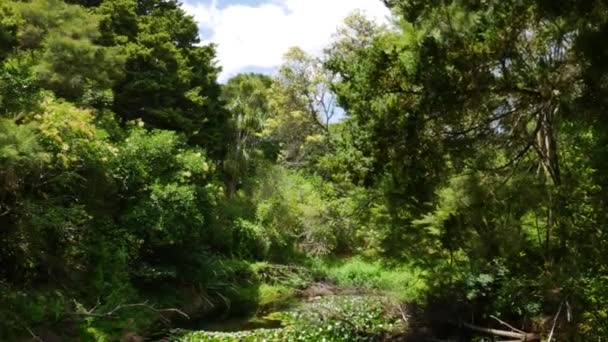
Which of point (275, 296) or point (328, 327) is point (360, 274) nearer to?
point (275, 296)

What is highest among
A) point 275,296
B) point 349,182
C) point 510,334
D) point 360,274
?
point 349,182

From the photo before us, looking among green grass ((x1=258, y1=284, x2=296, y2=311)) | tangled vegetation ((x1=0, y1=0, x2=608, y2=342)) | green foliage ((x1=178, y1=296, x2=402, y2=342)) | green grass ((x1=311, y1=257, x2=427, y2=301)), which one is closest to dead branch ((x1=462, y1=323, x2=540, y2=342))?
tangled vegetation ((x1=0, y1=0, x2=608, y2=342))

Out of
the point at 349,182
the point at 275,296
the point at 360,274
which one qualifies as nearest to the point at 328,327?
the point at 349,182

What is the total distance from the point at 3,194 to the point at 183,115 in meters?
9.91

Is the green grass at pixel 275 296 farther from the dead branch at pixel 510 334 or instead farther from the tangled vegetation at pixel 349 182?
the dead branch at pixel 510 334

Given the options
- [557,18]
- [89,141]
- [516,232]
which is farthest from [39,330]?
[557,18]

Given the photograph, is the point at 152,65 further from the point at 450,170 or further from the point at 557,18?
the point at 557,18

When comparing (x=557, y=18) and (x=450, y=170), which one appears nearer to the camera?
(x=557, y=18)

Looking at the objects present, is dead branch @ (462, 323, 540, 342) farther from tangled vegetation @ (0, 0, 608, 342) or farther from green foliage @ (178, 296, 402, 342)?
green foliage @ (178, 296, 402, 342)

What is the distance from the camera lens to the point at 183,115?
18516 mm

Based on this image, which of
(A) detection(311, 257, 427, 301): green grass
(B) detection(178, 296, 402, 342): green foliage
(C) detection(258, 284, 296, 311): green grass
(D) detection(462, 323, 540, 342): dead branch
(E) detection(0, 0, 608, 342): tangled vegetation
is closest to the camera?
(E) detection(0, 0, 608, 342): tangled vegetation

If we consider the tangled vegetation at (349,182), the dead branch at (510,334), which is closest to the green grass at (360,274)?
the tangled vegetation at (349,182)

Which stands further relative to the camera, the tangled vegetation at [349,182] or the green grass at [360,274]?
the green grass at [360,274]

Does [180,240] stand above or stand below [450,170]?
below
